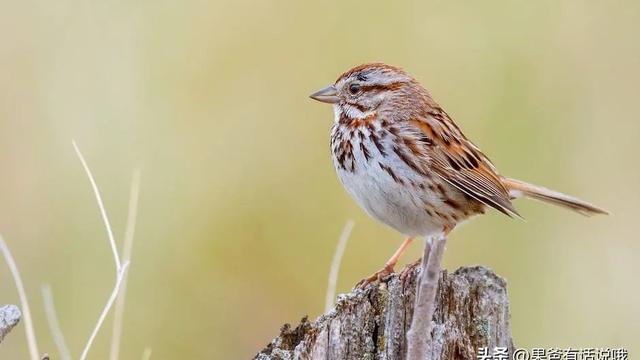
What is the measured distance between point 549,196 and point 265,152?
1565 millimetres

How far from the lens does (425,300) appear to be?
118 inches

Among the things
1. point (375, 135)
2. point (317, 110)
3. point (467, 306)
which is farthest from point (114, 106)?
point (467, 306)

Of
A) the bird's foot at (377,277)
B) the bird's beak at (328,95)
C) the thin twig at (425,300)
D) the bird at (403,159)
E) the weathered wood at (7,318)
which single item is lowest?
the weathered wood at (7,318)

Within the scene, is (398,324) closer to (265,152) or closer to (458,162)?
(458,162)

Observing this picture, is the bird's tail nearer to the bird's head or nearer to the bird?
the bird

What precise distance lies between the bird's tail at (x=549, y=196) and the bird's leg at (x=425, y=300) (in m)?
2.09

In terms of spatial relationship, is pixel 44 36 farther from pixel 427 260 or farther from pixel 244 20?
pixel 427 260

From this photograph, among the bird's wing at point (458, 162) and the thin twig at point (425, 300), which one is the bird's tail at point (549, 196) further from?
the thin twig at point (425, 300)

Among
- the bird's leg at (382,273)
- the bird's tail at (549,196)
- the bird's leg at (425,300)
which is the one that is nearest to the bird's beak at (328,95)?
the bird's leg at (382,273)

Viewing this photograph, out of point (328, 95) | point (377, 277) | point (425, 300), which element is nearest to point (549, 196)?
point (328, 95)

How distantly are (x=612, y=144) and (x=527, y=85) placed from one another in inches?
18.9

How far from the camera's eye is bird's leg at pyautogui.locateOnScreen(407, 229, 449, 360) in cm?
296

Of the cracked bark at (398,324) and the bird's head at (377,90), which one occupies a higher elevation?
the bird's head at (377,90)

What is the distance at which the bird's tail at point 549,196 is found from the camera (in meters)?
5.24
